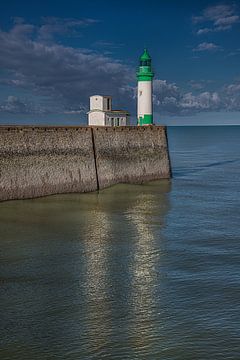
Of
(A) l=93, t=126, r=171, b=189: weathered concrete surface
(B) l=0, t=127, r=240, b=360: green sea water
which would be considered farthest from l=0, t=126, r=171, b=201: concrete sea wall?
(B) l=0, t=127, r=240, b=360: green sea water

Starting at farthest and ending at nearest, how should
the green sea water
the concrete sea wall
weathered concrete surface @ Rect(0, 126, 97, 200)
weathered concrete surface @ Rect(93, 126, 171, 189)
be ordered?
weathered concrete surface @ Rect(93, 126, 171, 189) < the concrete sea wall < weathered concrete surface @ Rect(0, 126, 97, 200) < the green sea water

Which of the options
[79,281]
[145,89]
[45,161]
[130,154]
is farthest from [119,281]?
[145,89]

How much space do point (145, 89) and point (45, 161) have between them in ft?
37.5

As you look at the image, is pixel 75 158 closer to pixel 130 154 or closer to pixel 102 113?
pixel 130 154

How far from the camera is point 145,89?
3294 cm

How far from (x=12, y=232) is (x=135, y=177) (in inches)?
516

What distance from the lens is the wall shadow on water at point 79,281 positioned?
925 cm

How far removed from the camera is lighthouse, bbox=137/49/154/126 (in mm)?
32750

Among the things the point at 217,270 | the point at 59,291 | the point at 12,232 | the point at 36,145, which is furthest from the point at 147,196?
the point at 59,291

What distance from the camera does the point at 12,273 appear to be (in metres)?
12.8

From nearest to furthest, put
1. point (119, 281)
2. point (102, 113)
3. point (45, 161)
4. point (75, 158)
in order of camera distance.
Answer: point (119, 281), point (45, 161), point (75, 158), point (102, 113)

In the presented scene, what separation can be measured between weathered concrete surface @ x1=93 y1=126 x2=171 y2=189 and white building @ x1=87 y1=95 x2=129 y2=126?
8.69 feet

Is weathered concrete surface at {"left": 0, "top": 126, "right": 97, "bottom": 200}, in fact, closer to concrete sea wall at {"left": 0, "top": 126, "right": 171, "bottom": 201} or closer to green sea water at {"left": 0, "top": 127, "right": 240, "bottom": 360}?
concrete sea wall at {"left": 0, "top": 126, "right": 171, "bottom": 201}

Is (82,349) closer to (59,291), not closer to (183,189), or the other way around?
(59,291)
